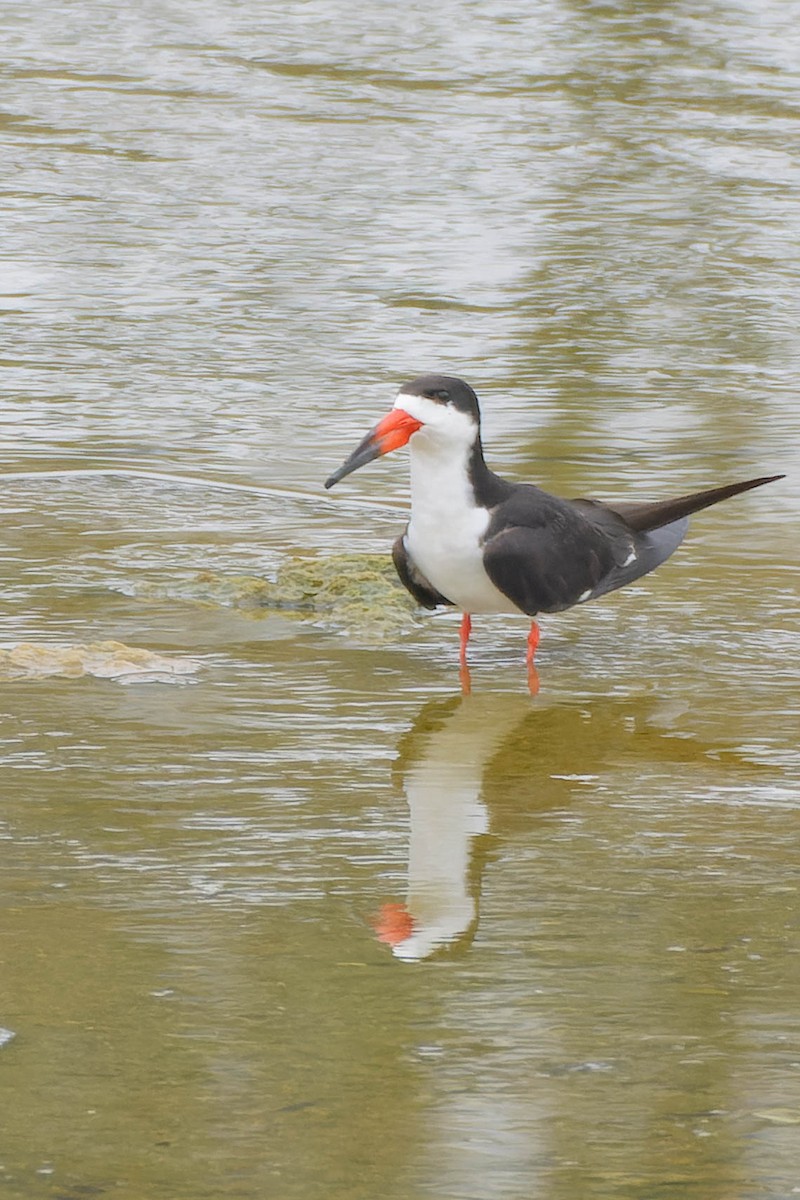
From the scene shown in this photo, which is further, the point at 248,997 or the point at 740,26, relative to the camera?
the point at 740,26

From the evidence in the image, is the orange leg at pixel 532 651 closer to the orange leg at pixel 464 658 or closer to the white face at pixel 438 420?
the orange leg at pixel 464 658

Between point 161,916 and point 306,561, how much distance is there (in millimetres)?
2505

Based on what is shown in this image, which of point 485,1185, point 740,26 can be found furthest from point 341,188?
point 485,1185

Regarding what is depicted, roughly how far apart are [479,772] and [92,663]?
114cm

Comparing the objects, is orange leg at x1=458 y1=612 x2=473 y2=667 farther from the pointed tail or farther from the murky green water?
the pointed tail

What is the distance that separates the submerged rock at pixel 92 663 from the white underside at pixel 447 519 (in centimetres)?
67

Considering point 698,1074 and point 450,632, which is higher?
point 698,1074

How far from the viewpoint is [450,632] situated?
629 cm

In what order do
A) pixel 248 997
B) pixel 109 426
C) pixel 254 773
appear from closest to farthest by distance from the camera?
pixel 248 997 → pixel 254 773 → pixel 109 426

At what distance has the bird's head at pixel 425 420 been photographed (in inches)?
217

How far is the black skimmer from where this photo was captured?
5.56 metres

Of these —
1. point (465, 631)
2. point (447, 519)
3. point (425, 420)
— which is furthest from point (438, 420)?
point (465, 631)

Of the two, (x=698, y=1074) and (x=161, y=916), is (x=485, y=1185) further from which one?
(x=161, y=916)

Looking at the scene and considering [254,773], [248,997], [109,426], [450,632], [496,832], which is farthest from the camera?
[109,426]
